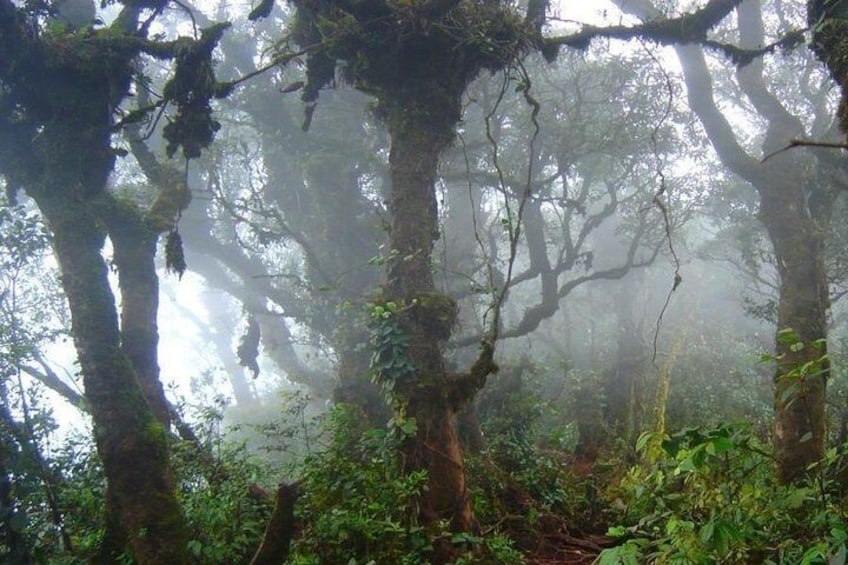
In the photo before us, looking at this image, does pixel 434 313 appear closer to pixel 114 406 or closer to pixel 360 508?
pixel 360 508

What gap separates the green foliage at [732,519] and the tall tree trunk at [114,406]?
4372 millimetres

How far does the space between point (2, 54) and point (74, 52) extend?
76cm

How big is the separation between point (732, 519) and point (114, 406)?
227 inches

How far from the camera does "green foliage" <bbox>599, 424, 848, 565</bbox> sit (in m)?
2.69

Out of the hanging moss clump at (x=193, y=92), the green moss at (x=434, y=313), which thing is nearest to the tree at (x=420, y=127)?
the green moss at (x=434, y=313)

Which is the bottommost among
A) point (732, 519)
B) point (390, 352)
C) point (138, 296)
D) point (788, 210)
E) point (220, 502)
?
point (732, 519)

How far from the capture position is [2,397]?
755 cm

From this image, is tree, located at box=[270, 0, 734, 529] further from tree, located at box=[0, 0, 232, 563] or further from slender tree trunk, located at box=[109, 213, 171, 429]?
slender tree trunk, located at box=[109, 213, 171, 429]

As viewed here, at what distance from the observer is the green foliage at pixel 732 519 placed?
2691 mm

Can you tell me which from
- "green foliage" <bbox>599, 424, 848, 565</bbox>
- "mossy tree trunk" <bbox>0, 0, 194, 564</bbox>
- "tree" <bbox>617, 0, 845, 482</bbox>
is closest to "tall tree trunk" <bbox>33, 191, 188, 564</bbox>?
"mossy tree trunk" <bbox>0, 0, 194, 564</bbox>

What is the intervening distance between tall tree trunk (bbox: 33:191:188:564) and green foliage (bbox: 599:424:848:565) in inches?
172

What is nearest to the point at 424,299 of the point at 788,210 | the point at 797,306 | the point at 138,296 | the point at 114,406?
the point at 114,406

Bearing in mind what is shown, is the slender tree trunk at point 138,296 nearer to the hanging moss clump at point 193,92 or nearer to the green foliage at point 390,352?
the hanging moss clump at point 193,92

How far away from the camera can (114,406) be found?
6.23m
